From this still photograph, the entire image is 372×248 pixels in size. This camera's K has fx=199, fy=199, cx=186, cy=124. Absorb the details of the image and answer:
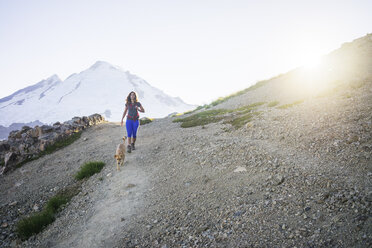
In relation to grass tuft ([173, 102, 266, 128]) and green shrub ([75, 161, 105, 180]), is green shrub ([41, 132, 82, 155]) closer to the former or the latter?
green shrub ([75, 161, 105, 180])

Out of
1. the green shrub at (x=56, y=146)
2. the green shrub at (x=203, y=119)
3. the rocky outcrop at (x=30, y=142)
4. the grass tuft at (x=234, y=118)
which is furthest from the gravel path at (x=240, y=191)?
the green shrub at (x=203, y=119)

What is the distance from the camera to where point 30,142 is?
50.7 feet

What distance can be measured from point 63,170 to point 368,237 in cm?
1220

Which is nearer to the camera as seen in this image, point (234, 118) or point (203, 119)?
point (234, 118)

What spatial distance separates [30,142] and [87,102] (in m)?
99.1

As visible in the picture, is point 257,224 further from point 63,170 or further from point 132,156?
point 63,170

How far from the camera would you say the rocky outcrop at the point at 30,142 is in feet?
44.2

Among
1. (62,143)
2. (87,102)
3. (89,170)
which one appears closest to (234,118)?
(89,170)

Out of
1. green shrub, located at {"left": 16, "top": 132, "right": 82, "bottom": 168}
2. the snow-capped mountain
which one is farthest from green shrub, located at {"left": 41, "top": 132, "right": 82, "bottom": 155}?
the snow-capped mountain

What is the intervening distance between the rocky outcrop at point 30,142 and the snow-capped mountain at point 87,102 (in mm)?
68954

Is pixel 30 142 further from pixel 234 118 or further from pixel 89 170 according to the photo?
pixel 234 118

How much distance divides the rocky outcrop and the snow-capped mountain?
69.0 metres

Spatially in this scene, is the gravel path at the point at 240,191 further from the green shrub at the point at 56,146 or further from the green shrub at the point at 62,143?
the green shrub at the point at 62,143

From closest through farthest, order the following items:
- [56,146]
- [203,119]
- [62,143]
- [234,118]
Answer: [234,118], [56,146], [62,143], [203,119]
